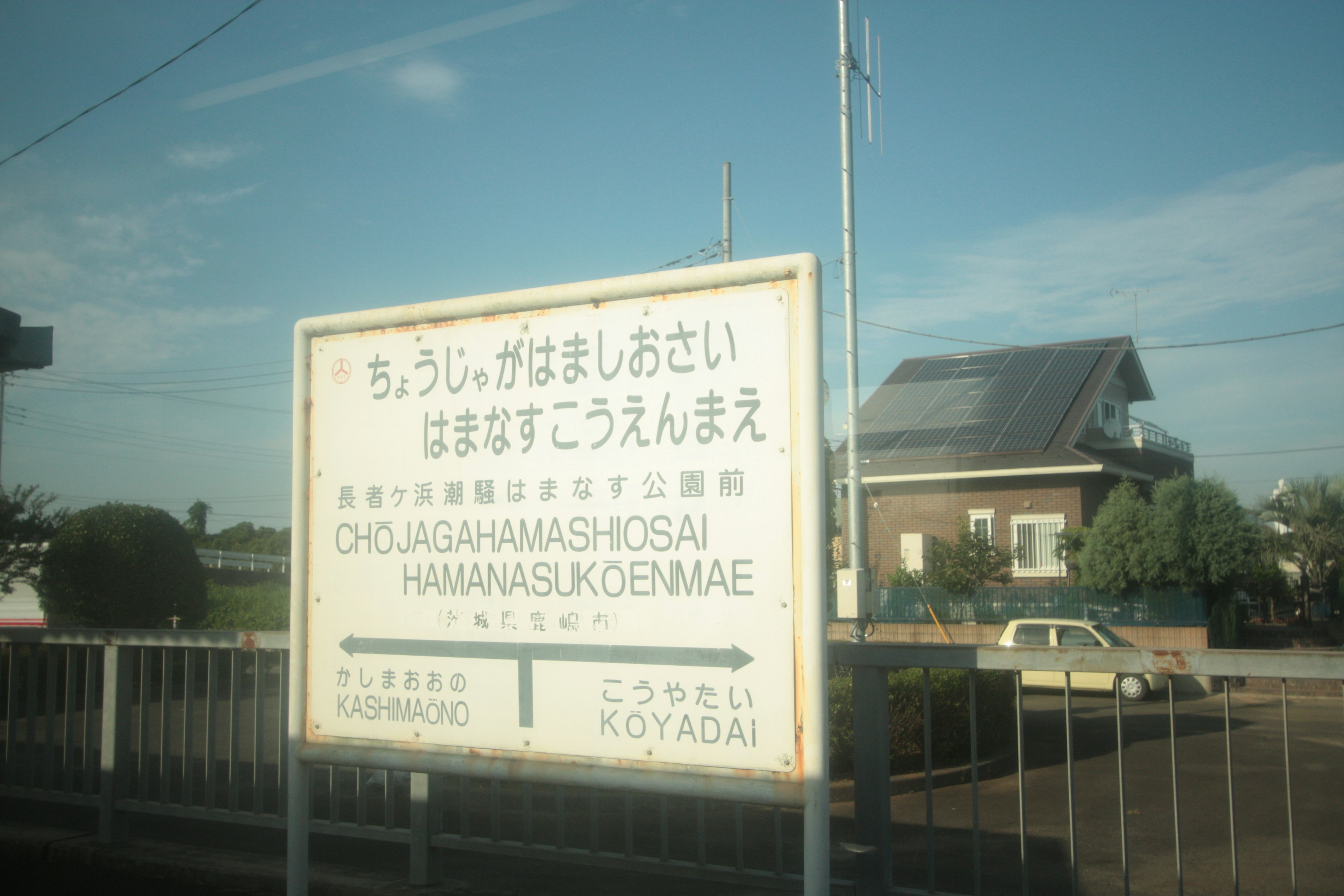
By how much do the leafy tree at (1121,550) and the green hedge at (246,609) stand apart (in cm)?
1781

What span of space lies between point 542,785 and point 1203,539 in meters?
20.9

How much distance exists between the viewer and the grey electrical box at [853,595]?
13.3 m

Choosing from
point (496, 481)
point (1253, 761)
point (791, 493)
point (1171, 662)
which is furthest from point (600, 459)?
point (1253, 761)

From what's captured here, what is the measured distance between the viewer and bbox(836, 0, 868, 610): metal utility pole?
14898mm

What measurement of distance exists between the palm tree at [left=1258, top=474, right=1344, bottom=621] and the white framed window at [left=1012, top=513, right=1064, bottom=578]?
5.51 meters

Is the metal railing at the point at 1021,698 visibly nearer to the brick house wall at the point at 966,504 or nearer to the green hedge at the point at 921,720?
the green hedge at the point at 921,720

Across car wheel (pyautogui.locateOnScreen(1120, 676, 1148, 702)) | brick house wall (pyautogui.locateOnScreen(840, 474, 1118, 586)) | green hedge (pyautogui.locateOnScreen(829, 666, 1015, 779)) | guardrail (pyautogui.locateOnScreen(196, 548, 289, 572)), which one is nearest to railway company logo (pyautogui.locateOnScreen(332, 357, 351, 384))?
green hedge (pyautogui.locateOnScreen(829, 666, 1015, 779))

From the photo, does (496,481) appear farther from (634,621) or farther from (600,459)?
(634,621)

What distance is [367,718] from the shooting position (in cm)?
304

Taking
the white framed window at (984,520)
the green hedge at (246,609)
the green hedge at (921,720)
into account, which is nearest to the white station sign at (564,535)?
the green hedge at (921,720)

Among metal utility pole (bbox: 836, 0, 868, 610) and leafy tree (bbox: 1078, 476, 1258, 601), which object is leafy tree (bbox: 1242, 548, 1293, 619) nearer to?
leafy tree (bbox: 1078, 476, 1258, 601)

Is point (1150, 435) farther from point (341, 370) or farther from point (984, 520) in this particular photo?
point (341, 370)

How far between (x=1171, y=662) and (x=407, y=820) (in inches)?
228

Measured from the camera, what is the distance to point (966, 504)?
87.0 feet
